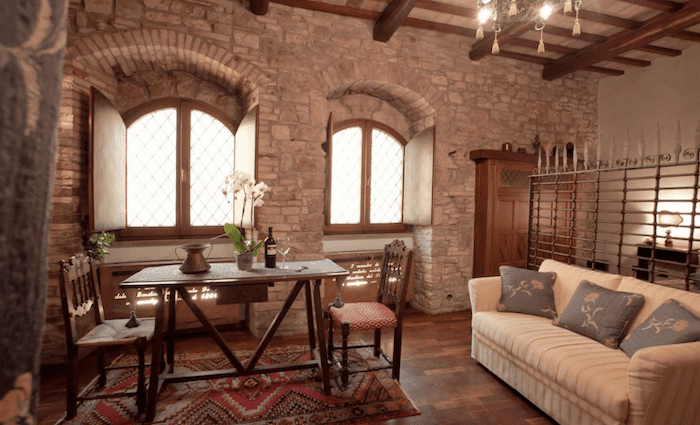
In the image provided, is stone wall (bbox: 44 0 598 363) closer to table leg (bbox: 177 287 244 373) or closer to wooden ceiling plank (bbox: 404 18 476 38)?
wooden ceiling plank (bbox: 404 18 476 38)

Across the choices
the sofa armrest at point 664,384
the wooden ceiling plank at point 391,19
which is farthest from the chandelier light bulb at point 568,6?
the sofa armrest at point 664,384

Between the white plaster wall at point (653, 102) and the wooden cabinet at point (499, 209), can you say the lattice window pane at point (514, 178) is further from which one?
the white plaster wall at point (653, 102)

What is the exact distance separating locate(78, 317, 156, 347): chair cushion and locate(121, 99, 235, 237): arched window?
5.59 feet

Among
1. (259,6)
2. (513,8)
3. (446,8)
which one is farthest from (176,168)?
(513,8)

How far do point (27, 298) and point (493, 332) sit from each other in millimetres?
3218

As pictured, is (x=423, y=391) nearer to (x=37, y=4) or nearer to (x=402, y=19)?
(x=37, y=4)

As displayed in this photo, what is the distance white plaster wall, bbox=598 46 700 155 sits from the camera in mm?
5043

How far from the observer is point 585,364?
90.0 inches

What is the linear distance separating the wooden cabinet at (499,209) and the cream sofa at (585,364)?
1391 mm

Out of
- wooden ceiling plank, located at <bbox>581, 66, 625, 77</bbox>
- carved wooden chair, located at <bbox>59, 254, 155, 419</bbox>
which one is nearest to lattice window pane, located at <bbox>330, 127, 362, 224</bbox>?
carved wooden chair, located at <bbox>59, 254, 155, 419</bbox>

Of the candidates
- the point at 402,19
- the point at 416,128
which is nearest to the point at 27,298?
the point at 402,19

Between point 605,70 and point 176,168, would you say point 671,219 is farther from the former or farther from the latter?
point 176,168

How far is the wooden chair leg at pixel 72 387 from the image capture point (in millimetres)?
2400

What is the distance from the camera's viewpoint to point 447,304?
5.01m
